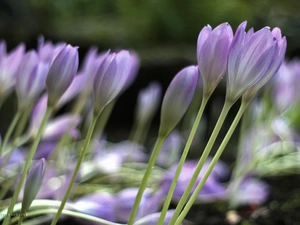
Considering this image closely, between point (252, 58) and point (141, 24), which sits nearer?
point (252, 58)

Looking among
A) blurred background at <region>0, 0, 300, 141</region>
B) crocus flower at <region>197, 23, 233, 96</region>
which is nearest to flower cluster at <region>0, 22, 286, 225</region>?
crocus flower at <region>197, 23, 233, 96</region>

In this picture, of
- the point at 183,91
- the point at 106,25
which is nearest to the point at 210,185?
the point at 183,91

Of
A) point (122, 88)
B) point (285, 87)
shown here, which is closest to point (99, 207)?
point (122, 88)

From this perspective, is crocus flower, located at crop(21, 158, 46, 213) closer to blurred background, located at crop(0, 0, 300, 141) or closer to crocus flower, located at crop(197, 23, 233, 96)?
crocus flower, located at crop(197, 23, 233, 96)

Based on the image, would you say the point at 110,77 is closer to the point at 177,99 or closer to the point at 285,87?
the point at 177,99

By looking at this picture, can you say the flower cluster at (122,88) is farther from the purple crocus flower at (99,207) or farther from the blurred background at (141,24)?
the blurred background at (141,24)

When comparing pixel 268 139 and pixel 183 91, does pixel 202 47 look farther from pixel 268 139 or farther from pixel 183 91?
pixel 268 139
